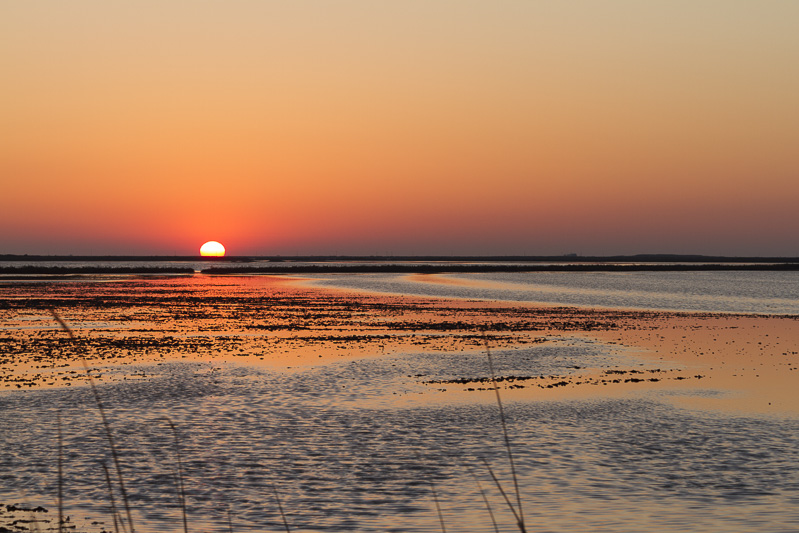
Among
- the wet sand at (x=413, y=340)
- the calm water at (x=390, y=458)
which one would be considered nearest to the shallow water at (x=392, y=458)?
the calm water at (x=390, y=458)

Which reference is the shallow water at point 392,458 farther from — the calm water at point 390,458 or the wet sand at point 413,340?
the wet sand at point 413,340

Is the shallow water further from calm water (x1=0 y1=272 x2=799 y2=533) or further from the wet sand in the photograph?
the wet sand

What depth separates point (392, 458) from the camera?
50.2ft

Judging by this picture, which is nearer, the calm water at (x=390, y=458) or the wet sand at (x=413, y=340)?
the calm water at (x=390, y=458)

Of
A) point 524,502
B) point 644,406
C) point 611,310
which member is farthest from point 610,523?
point 611,310

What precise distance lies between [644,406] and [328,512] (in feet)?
37.8

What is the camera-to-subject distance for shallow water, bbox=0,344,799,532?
12016 mm

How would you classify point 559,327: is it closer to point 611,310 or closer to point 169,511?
point 611,310

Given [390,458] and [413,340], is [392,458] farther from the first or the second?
[413,340]

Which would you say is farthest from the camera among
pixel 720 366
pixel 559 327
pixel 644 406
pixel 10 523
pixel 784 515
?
pixel 559 327

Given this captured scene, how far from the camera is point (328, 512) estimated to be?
12.1m

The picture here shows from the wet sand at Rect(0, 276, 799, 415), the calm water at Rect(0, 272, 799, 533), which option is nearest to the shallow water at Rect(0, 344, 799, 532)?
the calm water at Rect(0, 272, 799, 533)

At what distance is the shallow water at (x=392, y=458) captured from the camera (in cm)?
1202

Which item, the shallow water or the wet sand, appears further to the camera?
the wet sand
